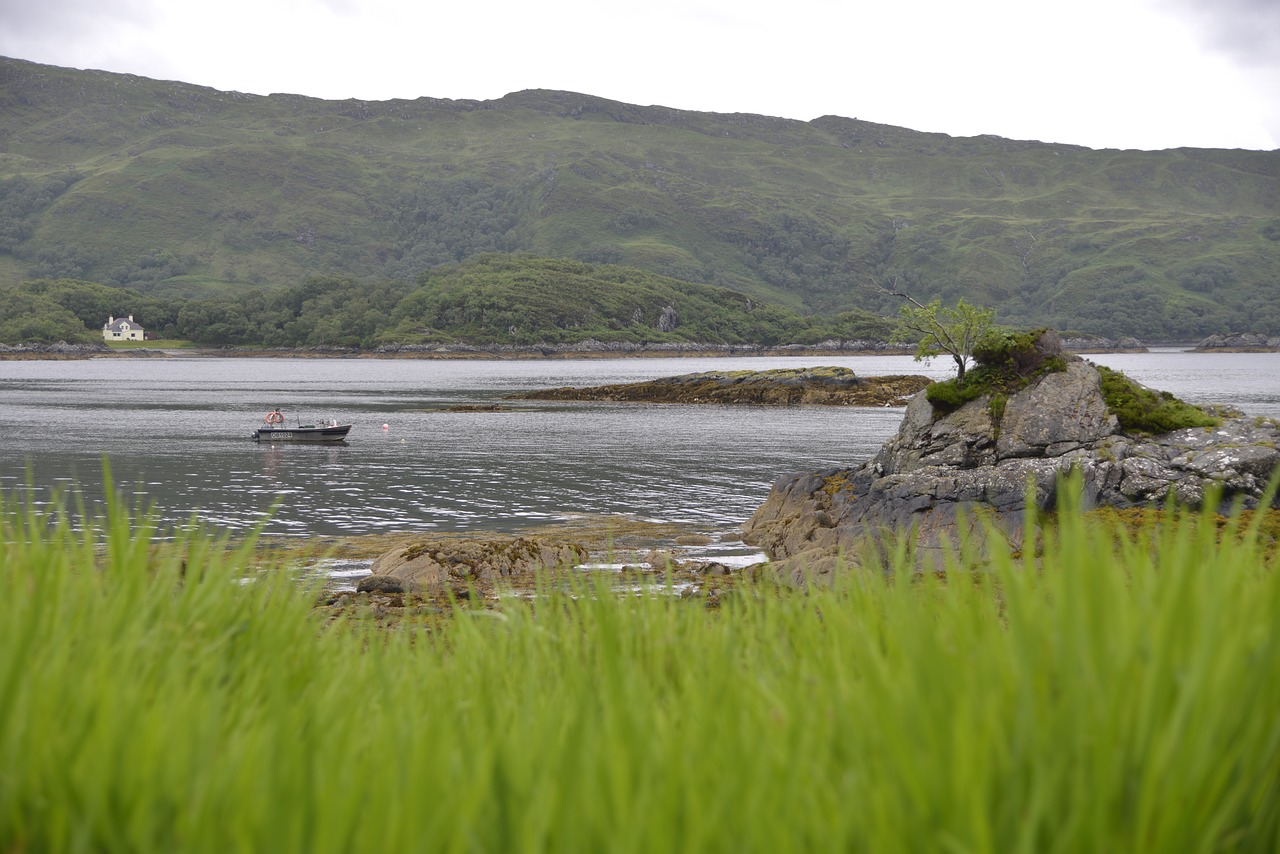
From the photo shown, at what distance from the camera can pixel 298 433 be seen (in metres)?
66.4

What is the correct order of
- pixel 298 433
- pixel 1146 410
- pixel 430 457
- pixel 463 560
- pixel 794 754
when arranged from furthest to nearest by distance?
1. pixel 298 433
2. pixel 430 457
3. pixel 1146 410
4. pixel 463 560
5. pixel 794 754

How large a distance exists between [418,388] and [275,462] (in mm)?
87212

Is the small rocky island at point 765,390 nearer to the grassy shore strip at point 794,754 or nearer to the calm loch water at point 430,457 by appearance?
the calm loch water at point 430,457

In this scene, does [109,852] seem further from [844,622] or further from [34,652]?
[844,622]

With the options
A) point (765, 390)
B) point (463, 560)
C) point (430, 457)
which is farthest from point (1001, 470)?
point (765, 390)

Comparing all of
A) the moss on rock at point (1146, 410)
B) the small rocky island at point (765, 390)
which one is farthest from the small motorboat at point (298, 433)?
the moss on rock at point (1146, 410)

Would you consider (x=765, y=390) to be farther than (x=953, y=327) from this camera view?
Yes

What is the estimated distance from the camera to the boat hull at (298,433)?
66.3 meters

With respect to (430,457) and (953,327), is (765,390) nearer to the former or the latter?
(430,457)

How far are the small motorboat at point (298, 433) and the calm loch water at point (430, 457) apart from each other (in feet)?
3.92

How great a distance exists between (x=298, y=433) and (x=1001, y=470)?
5022 centimetres

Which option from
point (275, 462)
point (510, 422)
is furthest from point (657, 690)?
point (510, 422)

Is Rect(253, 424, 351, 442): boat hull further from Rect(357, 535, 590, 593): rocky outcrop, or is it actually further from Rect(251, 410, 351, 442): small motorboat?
Rect(357, 535, 590, 593): rocky outcrop

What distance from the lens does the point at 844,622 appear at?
391cm
